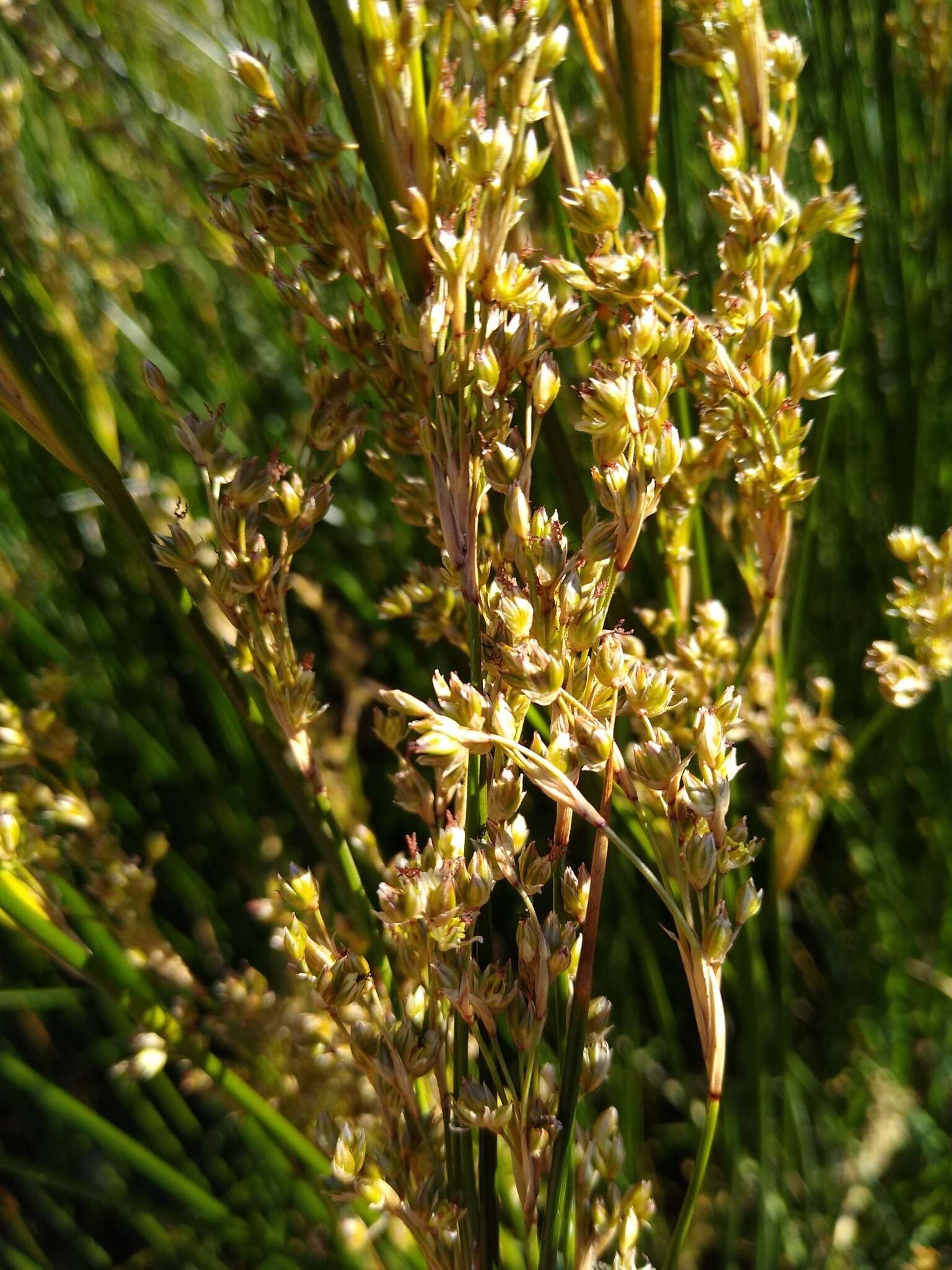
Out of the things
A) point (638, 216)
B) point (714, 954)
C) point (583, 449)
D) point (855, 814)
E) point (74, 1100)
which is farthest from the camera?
point (855, 814)

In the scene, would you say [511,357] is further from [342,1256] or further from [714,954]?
[342,1256]

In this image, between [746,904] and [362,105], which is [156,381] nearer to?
[362,105]

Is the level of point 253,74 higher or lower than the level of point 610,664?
higher

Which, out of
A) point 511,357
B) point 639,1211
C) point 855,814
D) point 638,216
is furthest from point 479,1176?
point 855,814

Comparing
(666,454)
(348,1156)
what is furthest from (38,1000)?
(666,454)

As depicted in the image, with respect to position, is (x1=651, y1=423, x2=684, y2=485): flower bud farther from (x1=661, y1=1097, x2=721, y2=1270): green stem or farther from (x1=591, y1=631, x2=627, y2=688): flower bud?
(x1=661, y1=1097, x2=721, y2=1270): green stem

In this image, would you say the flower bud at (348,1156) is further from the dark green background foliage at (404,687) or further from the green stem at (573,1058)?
the dark green background foliage at (404,687)
